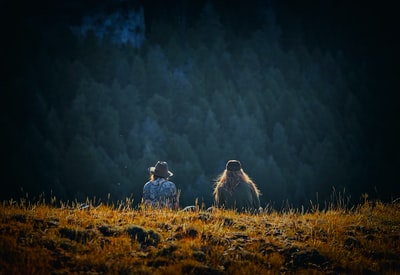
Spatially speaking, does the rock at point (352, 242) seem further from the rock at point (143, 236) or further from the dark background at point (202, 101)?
the dark background at point (202, 101)

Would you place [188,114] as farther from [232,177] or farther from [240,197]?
[240,197]

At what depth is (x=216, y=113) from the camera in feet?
107

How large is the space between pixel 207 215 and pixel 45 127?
2604cm

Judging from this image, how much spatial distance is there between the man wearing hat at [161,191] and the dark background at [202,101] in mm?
16553

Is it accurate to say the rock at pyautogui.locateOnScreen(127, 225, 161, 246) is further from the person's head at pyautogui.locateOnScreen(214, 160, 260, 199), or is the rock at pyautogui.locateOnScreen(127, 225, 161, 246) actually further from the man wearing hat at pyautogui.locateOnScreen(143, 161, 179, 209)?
the person's head at pyautogui.locateOnScreen(214, 160, 260, 199)

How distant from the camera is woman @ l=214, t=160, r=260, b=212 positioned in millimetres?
8508

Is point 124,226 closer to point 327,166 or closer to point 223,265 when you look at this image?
point 223,265

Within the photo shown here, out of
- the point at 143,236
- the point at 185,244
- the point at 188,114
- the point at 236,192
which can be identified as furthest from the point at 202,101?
the point at 185,244

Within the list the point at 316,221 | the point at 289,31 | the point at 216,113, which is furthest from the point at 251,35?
the point at 316,221

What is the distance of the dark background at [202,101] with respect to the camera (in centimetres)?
2697

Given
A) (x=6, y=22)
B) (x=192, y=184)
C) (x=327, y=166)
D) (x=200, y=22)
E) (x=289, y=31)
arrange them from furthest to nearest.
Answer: (x=289, y=31), (x=200, y=22), (x=6, y=22), (x=327, y=166), (x=192, y=184)

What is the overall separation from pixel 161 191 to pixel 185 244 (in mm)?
3617

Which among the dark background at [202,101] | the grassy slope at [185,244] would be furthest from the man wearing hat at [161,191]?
the dark background at [202,101]

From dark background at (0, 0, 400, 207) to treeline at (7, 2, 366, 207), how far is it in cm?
11
